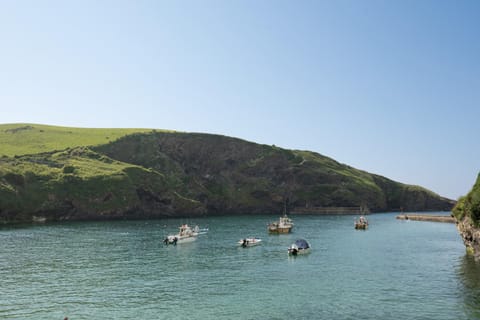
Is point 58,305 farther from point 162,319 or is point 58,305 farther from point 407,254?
point 407,254

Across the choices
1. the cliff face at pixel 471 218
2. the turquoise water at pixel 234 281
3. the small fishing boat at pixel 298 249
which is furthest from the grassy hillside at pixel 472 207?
the small fishing boat at pixel 298 249

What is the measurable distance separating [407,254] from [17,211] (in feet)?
534

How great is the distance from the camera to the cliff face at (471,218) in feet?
248

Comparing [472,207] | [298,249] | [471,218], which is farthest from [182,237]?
[472,207]

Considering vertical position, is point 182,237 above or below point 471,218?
below

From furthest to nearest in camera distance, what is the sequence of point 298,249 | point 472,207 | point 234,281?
point 298,249 < point 472,207 < point 234,281

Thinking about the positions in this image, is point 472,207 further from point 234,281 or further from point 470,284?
point 234,281

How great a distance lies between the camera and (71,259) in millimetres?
87188

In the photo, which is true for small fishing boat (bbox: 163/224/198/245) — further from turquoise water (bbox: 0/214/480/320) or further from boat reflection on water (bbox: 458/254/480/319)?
boat reflection on water (bbox: 458/254/480/319)

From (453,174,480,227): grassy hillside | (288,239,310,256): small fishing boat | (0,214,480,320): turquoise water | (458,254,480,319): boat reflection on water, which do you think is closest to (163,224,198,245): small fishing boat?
(0,214,480,320): turquoise water

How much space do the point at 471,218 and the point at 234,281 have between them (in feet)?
153

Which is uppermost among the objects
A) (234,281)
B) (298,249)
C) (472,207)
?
(472,207)

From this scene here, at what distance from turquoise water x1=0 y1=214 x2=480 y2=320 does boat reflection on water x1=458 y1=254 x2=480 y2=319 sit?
0.12 metres

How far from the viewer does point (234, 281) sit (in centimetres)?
6531
